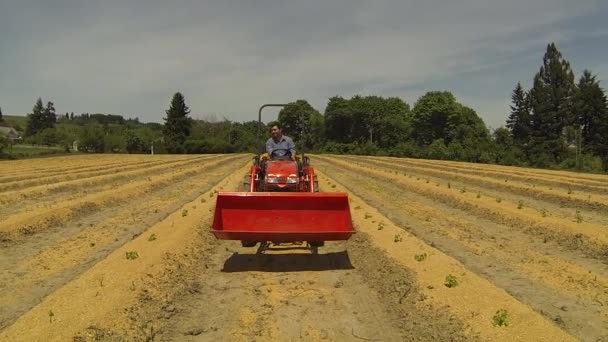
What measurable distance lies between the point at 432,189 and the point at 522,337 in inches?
520

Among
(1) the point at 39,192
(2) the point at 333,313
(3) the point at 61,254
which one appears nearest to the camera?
(2) the point at 333,313

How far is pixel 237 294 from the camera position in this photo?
21.3ft

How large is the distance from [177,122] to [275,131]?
74.8m

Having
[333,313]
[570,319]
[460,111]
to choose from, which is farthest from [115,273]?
[460,111]

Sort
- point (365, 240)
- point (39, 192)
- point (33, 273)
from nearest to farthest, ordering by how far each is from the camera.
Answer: point (33, 273)
point (365, 240)
point (39, 192)

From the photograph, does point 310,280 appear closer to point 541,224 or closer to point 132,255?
point 132,255

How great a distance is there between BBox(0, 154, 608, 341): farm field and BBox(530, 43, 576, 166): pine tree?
59.1 metres

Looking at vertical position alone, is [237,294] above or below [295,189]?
below

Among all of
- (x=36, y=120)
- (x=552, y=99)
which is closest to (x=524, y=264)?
(x=552, y=99)

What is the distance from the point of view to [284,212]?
315 inches

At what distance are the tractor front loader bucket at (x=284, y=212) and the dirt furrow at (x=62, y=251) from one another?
7.35 ft

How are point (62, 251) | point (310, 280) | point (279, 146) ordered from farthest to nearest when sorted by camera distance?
point (279, 146) < point (62, 251) < point (310, 280)

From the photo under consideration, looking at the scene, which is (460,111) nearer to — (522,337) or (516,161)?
(516,161)

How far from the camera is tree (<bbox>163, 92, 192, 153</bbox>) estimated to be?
81.0 metres
